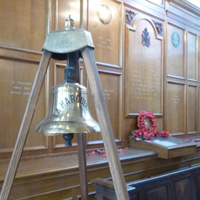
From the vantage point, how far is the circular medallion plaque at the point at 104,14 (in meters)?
3.26

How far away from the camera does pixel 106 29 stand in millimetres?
3340

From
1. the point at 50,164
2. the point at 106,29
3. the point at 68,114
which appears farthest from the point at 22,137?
the point at 106,29

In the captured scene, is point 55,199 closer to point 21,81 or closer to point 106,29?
point 21,81

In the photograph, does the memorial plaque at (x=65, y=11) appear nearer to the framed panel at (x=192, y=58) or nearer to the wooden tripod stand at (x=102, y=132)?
the wooden tripod stand at (x=102, y=132)

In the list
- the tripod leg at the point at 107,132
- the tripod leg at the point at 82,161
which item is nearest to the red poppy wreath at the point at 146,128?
the tripod leg at the point at 82,161

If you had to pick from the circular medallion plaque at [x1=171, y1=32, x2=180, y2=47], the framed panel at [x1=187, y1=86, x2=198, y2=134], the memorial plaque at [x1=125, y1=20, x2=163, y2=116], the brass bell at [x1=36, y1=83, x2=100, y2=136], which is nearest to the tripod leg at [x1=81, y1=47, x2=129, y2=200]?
A: the brass bell at [x1=36, y1=83, x2=100, y2=136]

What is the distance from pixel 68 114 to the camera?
1.29 m

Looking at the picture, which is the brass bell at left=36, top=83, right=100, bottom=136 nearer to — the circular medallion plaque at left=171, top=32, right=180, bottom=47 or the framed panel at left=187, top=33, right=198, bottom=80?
the circular medallion plaque at left=171, top=32, right=180, bottom=47

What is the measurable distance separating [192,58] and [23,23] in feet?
10.9

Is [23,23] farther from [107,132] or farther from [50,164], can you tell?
[107,132]

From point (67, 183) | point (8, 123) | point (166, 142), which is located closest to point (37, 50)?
point (8, 123)

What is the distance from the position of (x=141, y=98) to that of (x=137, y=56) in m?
0.57

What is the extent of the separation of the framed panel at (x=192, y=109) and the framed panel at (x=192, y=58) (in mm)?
226

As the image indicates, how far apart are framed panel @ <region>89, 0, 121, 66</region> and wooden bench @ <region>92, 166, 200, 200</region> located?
1591 mm
